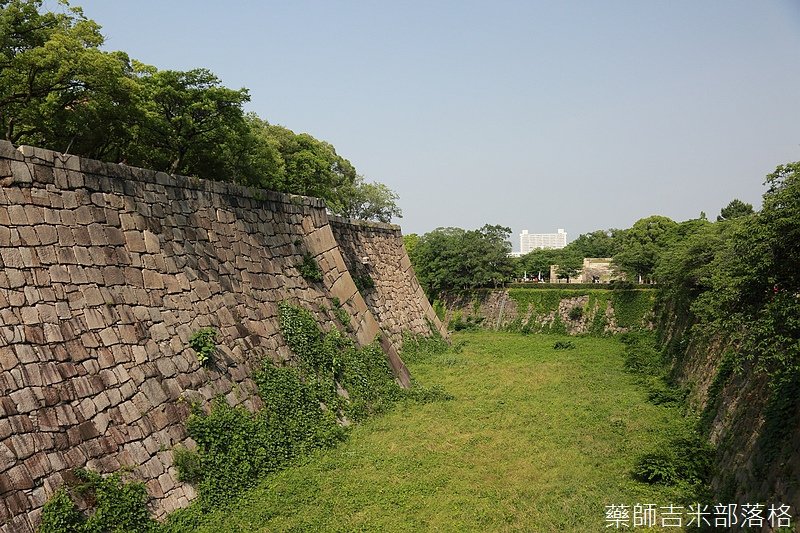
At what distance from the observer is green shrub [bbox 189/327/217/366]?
9656 mm

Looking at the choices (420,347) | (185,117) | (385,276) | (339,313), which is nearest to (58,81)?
(185,117)

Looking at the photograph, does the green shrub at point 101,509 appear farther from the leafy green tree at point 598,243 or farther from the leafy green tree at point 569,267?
the leafy green tree at point 598,243

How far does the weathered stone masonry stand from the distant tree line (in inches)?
83.6

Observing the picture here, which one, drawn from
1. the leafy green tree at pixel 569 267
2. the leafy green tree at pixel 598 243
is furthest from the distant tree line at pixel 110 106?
the leafy green tree at pixel 598 243

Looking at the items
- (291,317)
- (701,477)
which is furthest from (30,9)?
(701,477)

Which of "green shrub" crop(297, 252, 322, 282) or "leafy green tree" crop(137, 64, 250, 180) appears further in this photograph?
"green shrub" crop(297, 252, 322, 282)

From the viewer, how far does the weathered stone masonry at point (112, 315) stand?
6.63 m

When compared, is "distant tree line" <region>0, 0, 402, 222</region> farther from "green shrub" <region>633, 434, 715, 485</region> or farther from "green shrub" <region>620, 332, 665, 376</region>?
"green shrub" <region>620, 332, 665, 376</region>

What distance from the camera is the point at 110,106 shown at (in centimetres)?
1086

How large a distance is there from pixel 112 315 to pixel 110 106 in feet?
16.1

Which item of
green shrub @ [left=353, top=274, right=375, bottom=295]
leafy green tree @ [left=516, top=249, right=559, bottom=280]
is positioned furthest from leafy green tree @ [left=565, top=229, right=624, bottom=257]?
green shrub @ [left=353, top=274, right=375, bottom=295]

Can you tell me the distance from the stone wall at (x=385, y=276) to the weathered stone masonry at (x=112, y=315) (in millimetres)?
8555

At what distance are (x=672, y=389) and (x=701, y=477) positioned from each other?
7.50m

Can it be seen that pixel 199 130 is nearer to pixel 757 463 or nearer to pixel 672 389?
pixel 757 463
